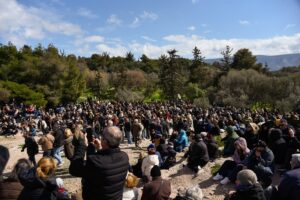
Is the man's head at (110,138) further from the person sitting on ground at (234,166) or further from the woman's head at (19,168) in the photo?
the person sitting on ground at (234,166)

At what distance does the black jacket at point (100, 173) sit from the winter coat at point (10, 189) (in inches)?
32.5

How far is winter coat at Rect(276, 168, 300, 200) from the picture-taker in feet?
15.2

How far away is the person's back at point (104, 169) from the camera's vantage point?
3.60m

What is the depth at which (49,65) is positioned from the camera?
37500mm

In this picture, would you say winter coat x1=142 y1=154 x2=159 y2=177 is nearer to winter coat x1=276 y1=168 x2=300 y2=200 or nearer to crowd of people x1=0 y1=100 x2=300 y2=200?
crowd of people x1=0 y1=100 x2=300 y2=200

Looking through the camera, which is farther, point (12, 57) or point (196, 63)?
point (196, 63)

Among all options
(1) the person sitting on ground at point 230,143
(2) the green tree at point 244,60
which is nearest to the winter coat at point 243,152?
(1) the person sitting on ground at point 230,143

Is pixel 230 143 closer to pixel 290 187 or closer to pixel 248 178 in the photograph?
pixel 248 178

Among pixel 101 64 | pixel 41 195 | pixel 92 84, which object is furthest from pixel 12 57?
pixel 41 195

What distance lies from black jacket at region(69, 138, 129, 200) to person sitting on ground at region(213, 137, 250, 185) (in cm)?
579

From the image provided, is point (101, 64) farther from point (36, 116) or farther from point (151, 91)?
point (36, 116)

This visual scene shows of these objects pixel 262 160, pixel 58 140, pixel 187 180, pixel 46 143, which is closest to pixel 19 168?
pixel 262 160

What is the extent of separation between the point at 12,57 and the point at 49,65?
8.28 meters

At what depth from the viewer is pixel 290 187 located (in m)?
4.68
